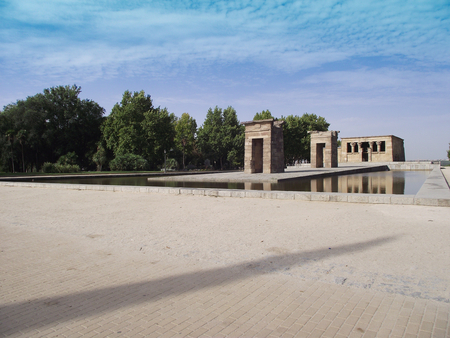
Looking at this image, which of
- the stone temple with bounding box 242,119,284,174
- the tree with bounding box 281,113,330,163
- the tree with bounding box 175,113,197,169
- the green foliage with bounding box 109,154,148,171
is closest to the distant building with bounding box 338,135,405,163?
the tree with bounding box 281,113,330,163

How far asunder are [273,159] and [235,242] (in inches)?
778

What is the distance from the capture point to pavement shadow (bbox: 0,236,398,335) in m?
3.03

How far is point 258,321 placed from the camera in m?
2.89

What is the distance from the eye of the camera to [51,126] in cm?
4122

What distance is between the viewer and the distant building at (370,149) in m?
52.3

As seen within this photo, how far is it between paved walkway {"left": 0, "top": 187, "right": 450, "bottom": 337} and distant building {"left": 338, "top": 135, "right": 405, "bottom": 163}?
50982 millimetres

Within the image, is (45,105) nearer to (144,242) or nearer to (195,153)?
(195,153)

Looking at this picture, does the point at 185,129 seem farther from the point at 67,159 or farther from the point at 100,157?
the point at 67,159

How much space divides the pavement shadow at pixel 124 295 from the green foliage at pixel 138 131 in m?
36.9

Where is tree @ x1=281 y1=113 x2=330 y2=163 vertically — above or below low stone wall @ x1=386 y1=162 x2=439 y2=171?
above

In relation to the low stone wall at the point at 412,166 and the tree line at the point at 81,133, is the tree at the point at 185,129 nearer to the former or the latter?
the tree line at the point at 81,133

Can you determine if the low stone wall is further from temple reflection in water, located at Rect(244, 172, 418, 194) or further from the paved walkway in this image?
the paved walkway

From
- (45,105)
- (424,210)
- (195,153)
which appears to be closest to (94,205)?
(424,210)

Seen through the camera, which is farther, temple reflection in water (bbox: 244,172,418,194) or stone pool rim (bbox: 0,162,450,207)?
temple reflection in water (bbox: 244,172,418,194)
